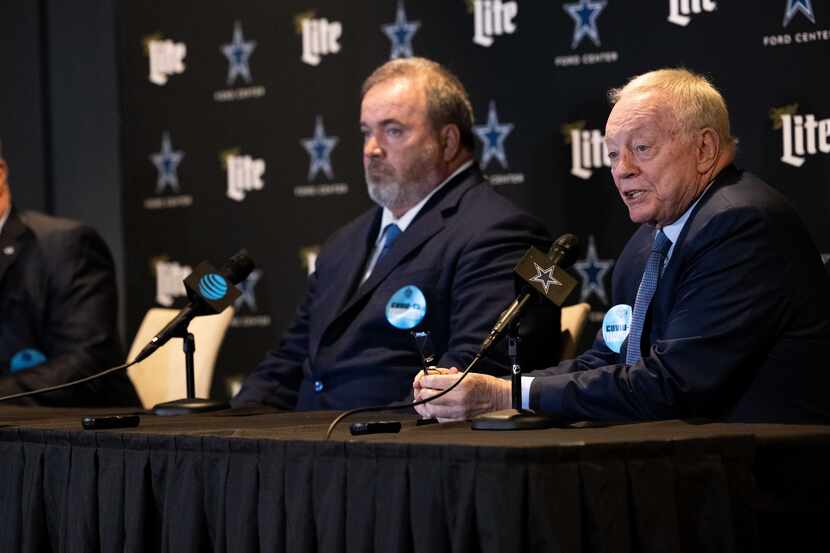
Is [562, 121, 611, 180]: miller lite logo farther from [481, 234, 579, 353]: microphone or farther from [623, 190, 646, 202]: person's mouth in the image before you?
[481, 234, 579, 353]: microphone

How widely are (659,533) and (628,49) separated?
2.81m

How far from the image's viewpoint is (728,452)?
2.59 meters

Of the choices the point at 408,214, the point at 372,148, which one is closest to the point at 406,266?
the point at 408,214

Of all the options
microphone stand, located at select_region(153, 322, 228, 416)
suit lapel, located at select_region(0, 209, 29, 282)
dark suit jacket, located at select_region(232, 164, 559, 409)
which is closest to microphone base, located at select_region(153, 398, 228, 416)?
microphone stand, located at select_region(153, 322, 228, 416)

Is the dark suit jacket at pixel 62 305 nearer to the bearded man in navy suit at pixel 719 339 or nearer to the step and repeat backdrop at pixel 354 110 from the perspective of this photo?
the step and repeat backdrop at pixel 354 110

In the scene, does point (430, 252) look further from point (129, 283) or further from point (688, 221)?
point (129, 283)

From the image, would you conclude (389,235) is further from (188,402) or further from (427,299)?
(188,402)

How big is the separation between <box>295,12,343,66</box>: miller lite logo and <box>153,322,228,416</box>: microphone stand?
2.28 meters

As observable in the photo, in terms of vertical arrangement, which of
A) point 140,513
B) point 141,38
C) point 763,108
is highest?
point 141,38

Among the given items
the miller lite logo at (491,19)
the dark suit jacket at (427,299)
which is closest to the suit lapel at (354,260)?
the dark suit jacket at (427,299)

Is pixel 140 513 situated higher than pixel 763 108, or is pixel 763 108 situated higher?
pixel 763 108

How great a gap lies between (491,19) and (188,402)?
85.2 inches

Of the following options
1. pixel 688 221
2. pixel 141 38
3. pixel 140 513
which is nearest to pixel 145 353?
pixel 140 513

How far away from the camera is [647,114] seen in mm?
3527
